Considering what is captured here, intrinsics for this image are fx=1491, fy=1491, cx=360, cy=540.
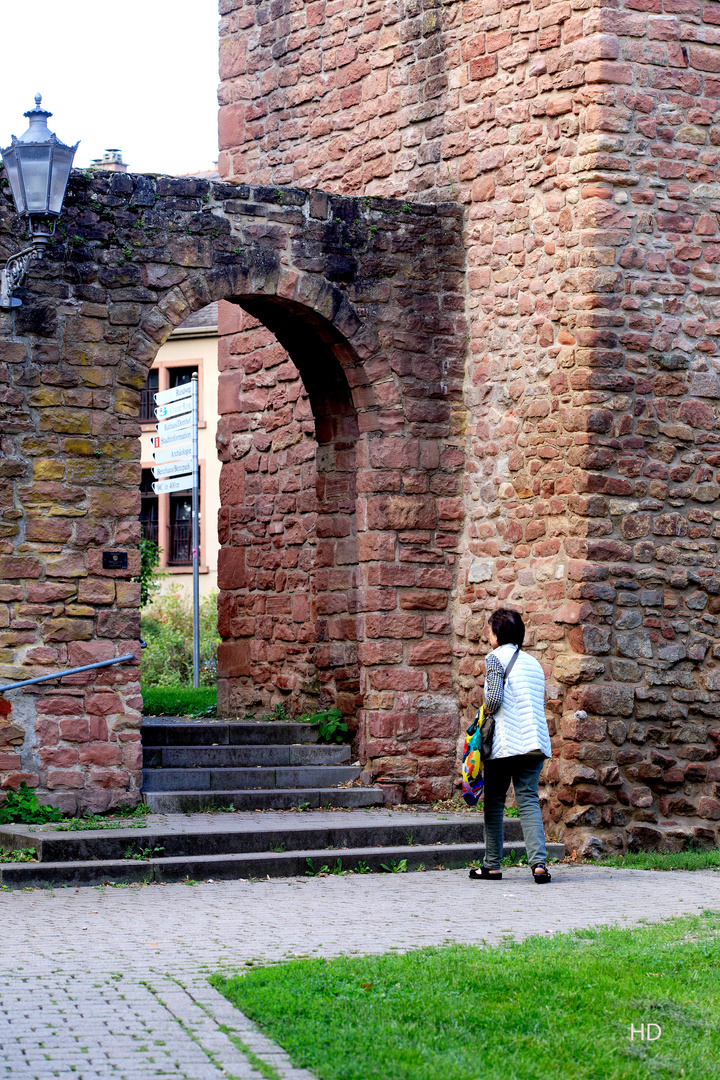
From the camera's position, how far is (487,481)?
10.2 metres

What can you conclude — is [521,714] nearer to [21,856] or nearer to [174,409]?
[21,856]

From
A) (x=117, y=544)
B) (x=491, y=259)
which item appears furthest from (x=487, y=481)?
(x=117, y=544)

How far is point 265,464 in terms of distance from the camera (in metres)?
12.4

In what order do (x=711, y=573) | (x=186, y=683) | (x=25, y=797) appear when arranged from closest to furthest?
(x=25, y=797), (x=711, y=573), (x=186, y=683)

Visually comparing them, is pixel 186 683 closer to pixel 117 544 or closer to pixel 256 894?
pixel 117 544

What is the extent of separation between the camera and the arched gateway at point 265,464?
29.4 ft

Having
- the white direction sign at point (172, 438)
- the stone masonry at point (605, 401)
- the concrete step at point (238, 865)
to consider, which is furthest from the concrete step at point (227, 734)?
the white direction sign at point (172, 438)

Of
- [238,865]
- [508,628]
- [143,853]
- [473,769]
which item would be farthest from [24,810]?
[508,628]

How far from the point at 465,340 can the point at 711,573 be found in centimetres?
242

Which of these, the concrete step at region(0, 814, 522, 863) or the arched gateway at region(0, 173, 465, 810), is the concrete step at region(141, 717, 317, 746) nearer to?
the arched gateway at region(0, 173, 465, 810)

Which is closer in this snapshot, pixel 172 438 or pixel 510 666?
pixel 510 666

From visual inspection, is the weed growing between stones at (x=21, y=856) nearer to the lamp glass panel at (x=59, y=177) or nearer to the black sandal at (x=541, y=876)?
the black sandal at (x=541, y=876)

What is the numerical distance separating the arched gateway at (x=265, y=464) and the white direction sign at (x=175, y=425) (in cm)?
119

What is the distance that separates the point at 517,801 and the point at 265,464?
509cm
